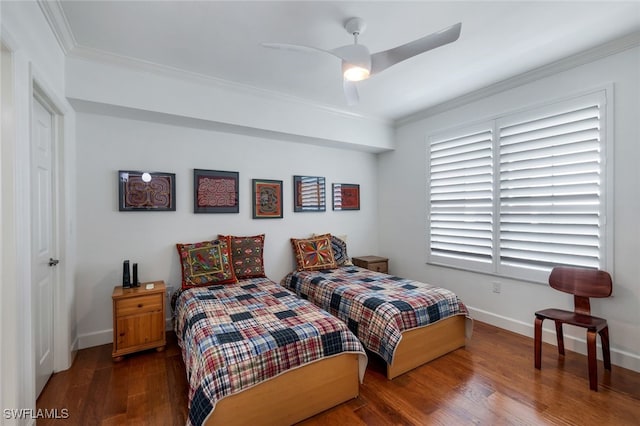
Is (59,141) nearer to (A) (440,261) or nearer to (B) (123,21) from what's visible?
(B) (123,21)

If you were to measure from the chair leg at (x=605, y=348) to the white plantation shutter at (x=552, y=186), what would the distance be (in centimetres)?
58

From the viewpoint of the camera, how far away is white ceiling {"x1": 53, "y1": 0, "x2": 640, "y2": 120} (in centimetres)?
195

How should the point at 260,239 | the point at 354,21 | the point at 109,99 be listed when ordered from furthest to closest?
1. the point at 260,239
2. the point at 109,99
3. the point at 354,21

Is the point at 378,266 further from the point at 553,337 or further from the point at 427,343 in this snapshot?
the point at 553,337

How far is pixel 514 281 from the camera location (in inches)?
120

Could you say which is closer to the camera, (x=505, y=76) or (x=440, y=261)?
(x=505, y=76)

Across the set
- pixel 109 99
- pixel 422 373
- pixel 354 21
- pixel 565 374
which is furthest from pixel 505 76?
pixel 109 99

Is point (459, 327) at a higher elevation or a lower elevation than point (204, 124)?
lower

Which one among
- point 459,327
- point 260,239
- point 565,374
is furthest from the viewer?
point 260,239

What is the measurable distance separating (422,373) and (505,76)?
3.04 metres

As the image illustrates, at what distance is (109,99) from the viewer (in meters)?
2.54

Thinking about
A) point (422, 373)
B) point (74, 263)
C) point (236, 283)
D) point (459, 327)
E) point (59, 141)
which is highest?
point (59, 141)

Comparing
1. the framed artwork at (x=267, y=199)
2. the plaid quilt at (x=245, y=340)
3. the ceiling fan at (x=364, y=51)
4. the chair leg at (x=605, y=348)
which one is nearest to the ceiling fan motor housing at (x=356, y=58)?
the ceiling fan at (x=364, y=51)

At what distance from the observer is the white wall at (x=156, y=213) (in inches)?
108
